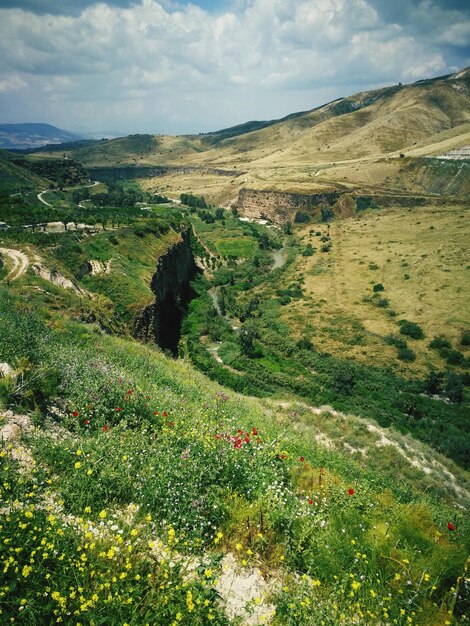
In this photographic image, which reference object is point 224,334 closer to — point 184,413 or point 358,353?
point 358,353

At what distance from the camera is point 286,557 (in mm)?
5637

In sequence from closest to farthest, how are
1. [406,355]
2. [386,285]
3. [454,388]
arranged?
[454,388] < [406,355] < [386,285]

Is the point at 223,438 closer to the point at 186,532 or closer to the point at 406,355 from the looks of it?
the point at 186,532

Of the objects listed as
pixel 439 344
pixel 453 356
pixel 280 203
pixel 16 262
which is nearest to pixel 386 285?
pixel 439 344

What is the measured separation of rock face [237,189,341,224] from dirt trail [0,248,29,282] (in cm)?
9960

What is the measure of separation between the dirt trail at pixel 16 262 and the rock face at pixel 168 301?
34.7 ft

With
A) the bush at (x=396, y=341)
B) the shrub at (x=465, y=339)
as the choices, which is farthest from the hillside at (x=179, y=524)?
the shrub at (x=465, y=339)

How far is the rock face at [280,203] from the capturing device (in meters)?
118

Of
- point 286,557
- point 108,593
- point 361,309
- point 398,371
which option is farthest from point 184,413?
point 361,309

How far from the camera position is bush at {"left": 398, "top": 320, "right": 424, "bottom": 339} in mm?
48719

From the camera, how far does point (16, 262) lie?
3080 cm

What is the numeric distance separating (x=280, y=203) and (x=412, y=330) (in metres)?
87.7

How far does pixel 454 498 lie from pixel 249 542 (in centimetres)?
1856

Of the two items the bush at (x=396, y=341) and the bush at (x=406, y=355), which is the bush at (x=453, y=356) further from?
the bush at (x=396, y=341)
